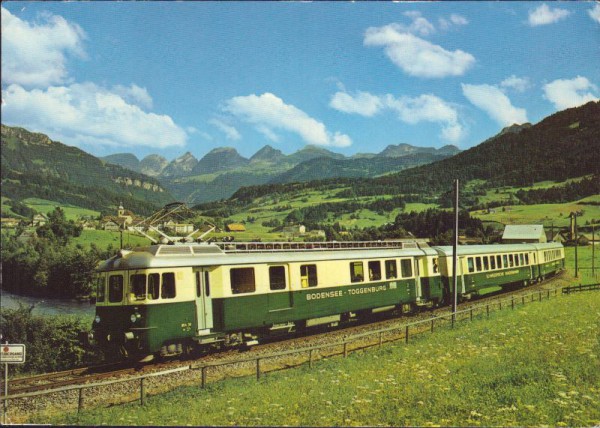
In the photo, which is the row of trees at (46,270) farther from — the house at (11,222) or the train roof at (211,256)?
Answer: the train roof at (211,256)

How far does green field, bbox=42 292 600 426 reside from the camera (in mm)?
9930

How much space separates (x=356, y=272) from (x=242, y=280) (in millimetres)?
6404

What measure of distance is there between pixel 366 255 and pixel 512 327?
6.59 meters

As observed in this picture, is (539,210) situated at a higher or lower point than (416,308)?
higher

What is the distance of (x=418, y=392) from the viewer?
1136 centimetres

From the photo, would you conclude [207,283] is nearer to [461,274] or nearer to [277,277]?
[277,277]

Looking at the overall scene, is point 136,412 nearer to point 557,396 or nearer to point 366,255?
point 557,396

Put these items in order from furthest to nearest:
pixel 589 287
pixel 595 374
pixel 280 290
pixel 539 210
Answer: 1. pixel 539 210
2. pixel 589 287
3. pixel 280 290
4. pixel 595 374

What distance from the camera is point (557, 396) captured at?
10.7 m

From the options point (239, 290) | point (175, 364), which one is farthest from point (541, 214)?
point (175, 364)

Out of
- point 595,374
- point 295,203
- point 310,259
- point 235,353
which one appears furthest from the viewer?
point 295,203

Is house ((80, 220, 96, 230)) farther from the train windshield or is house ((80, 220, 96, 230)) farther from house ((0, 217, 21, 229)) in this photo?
the train windshield

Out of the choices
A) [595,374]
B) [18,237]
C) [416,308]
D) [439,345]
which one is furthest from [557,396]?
[18,237]

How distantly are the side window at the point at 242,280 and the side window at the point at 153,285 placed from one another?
102 inches
